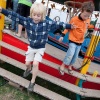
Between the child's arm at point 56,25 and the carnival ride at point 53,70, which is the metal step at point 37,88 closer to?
the carnival ride at point 53,70

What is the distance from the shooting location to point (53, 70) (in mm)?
4430

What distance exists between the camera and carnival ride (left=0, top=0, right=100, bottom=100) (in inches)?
159

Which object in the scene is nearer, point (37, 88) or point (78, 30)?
point (78, 30)

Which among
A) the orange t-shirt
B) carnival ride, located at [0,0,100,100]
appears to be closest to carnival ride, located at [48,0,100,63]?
carnival ride, located at [0,0,100,100]

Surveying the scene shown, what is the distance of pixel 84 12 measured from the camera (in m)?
3.70

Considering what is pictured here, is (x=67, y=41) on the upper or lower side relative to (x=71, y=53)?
lower

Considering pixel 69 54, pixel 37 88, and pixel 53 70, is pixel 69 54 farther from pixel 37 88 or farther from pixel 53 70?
pixel 37 88

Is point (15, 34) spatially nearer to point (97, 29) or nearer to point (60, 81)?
point (60, 81)

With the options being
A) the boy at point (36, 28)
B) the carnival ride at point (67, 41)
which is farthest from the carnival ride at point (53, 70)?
the boy at point (36, 28)

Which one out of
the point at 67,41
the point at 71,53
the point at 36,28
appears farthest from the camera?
the point at 67,41

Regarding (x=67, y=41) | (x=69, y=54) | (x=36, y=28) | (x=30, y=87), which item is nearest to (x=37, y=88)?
(x=30, y=87)

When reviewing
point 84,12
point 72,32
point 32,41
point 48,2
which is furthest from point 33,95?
point 48,2

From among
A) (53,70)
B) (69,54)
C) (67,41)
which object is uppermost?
(69,54)

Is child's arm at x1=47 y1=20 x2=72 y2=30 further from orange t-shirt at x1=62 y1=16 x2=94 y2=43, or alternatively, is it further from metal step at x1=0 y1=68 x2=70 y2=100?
metal step at x1=0 y1=68 x2=70 y2=100
